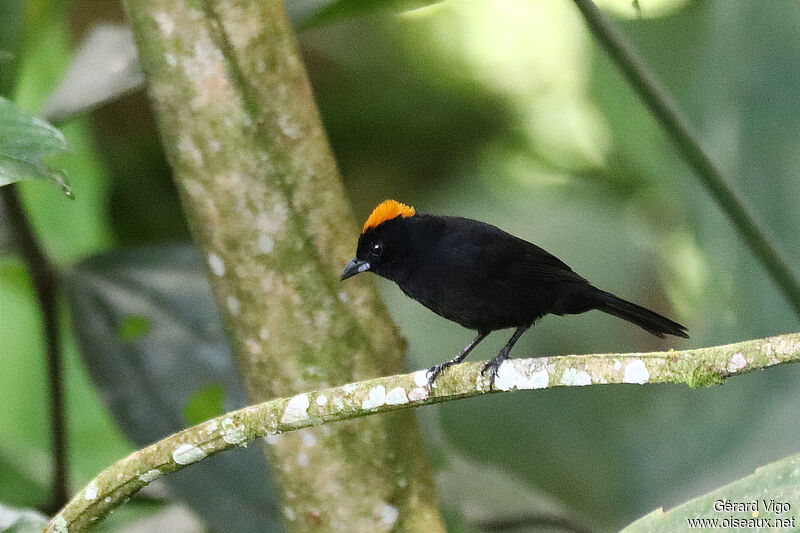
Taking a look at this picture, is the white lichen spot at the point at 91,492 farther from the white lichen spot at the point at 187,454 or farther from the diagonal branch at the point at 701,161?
the diagonal branch at the point at 701,161

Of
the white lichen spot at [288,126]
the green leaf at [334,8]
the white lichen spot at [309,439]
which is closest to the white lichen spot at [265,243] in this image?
the white lichen spot at [288,126]

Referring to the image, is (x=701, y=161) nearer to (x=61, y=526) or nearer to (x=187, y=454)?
(x=187, y=454)

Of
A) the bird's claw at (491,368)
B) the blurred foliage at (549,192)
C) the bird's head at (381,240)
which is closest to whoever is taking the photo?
the bird's claw at (491,368)

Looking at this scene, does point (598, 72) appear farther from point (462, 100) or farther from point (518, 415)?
point (518, 415)

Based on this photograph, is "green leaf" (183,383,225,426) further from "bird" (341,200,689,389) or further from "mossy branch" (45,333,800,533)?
"mossy branch" (45,333,800,533)

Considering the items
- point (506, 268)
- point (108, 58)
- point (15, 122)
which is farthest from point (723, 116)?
point (15, 122)

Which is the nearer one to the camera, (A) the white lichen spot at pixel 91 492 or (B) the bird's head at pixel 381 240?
(A) the white lichen spot at pixel 91 492

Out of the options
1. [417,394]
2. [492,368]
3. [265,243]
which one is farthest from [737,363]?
[265,243]
